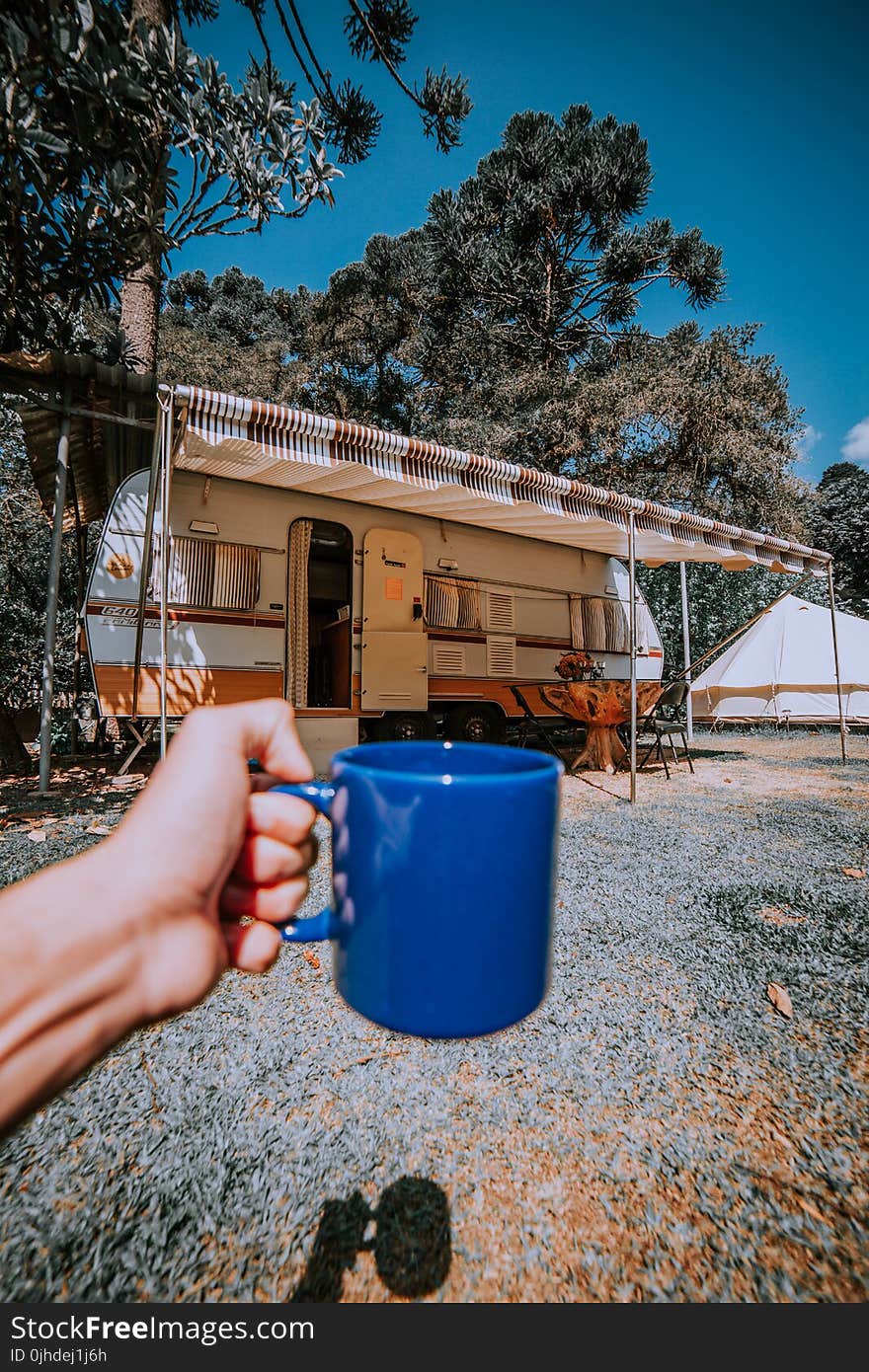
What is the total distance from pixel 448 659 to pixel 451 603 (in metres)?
0.63

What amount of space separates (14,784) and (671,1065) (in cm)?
531

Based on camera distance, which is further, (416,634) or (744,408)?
(744,408)

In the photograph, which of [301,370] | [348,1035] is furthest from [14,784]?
[301,370]

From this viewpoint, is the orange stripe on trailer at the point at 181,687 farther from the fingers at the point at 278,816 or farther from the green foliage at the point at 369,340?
the green foliage at the point at 369,340

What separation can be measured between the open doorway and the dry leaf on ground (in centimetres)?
427

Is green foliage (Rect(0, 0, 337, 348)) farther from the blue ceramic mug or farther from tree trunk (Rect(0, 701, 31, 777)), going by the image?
the blue ceramic mug

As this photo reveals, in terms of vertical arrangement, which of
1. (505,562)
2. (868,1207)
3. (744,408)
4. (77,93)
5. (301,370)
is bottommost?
(868,1207)

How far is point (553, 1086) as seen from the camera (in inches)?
52.9

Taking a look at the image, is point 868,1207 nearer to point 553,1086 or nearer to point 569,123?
point 553,1086

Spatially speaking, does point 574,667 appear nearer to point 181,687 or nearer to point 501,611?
point 501,611

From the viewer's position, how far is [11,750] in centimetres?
530

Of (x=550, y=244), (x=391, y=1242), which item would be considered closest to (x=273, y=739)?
(x=391, y=1242)

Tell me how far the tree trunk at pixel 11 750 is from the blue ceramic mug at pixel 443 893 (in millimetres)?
6206

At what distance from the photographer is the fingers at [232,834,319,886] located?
50cm
